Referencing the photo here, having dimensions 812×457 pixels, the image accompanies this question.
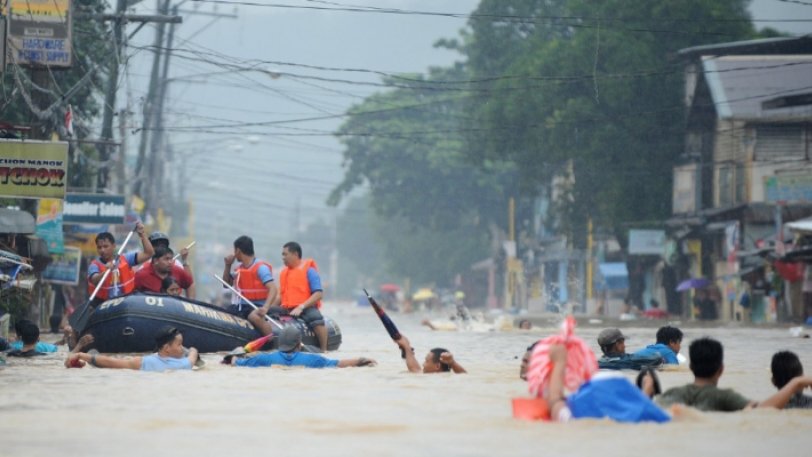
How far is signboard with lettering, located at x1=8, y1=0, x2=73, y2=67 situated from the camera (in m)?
28.6

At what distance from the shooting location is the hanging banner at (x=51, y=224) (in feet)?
113

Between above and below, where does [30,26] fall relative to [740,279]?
above

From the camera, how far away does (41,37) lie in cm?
2888

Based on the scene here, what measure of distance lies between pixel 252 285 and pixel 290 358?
13.4ft

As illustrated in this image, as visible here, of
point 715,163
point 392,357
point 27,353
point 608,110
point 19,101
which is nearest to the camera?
point 27,353

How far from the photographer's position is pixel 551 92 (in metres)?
60.0

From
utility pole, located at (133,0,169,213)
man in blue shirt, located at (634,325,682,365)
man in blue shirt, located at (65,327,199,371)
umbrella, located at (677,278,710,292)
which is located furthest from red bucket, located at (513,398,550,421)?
umbrella, located at (677,278,710,292)

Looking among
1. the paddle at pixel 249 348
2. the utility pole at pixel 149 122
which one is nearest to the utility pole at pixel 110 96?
the utility pole at pixel 149 122

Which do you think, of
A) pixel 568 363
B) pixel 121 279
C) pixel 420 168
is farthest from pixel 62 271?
pixel 420 168

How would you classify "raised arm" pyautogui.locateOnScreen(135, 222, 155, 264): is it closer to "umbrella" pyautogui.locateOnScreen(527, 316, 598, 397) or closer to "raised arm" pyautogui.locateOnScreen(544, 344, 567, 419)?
"umbrella" pyautogui.locateOnScreen(527, 316, 598, 397)

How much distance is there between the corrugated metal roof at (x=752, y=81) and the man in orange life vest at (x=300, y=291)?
29.9 meters

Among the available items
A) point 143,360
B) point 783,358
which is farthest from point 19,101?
point 783,358

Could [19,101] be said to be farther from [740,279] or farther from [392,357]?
[740,279]

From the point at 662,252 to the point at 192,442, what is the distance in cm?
4944
